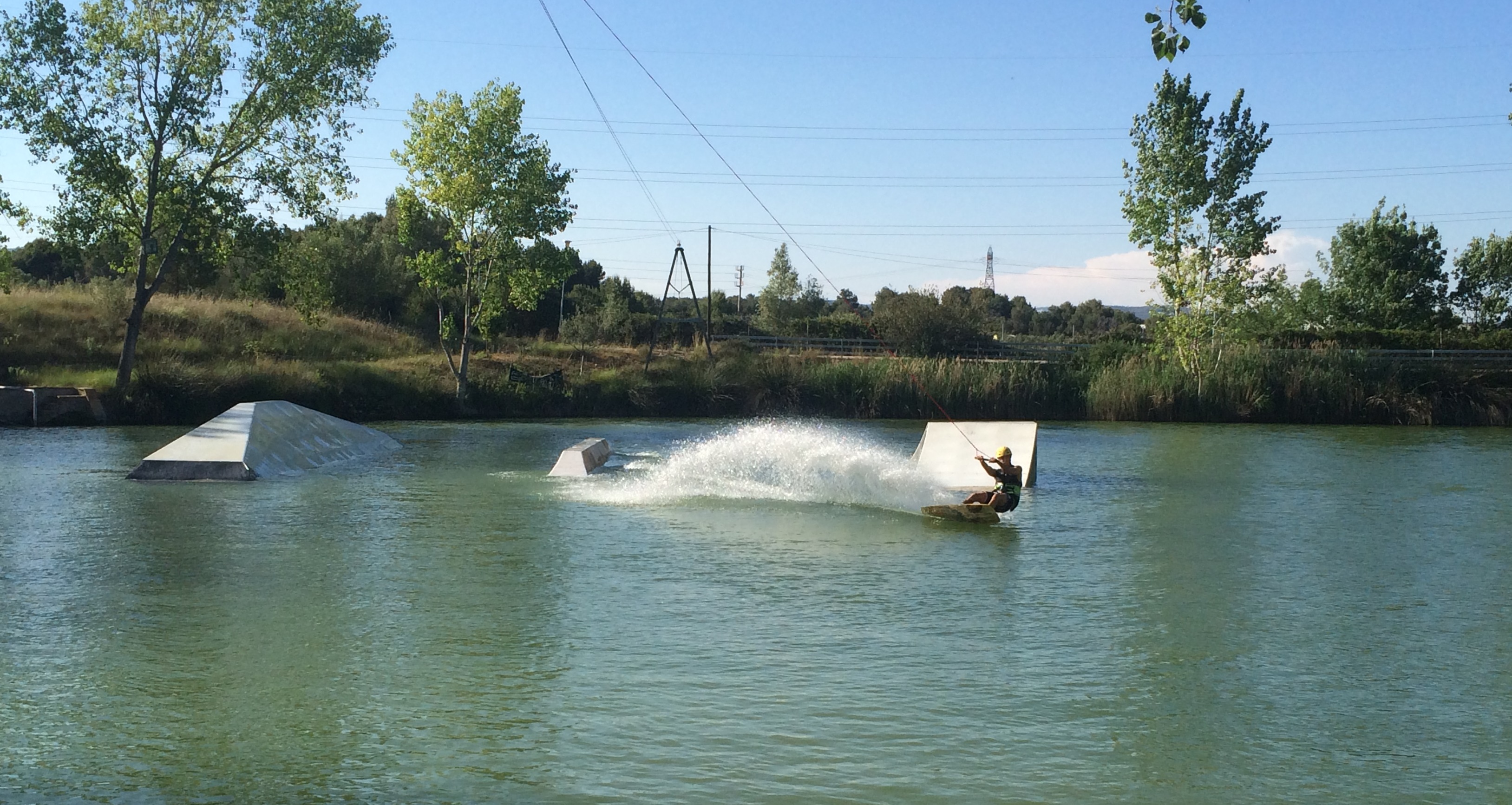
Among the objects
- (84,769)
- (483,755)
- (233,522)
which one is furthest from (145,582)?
(483,755)

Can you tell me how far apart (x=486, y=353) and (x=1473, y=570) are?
37.6 m

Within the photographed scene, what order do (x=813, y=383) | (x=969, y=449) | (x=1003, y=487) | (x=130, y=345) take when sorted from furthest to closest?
(x=813, y=383) → (x=130, y=345) → (x=969, y=449) → (x=1003, y=487)

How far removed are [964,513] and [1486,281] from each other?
75470 mm

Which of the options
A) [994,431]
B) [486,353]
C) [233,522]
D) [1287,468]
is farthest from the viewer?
[486,353]

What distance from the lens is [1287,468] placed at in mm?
27016

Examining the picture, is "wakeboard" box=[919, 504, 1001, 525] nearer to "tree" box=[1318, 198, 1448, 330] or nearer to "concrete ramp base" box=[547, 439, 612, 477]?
"concrete ramp base" box=[547, 439, 612, 477]

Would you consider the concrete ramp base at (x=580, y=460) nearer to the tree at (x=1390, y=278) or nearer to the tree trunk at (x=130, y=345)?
the tree trunk at (x=130, y=345)

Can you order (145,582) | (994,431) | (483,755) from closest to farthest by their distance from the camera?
(483,755), (145,582), (994,431)

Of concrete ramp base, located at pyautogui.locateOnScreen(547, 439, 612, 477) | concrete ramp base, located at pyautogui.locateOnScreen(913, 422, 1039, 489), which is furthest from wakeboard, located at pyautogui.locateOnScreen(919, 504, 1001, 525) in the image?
concrete ramp base, located at pyautogui.locateOnScreen(547, 439, 612, 477)

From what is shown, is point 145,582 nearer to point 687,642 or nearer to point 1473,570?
point 687,642

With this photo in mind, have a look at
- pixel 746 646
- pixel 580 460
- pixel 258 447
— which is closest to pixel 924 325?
pixel 580 460

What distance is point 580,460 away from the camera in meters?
24.4

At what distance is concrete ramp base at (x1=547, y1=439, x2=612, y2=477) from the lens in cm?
2394

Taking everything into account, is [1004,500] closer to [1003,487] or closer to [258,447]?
[1003,487]
